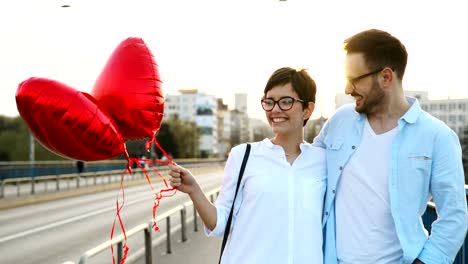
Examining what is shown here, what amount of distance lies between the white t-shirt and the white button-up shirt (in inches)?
6.4

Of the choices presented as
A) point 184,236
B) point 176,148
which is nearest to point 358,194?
point 184,236

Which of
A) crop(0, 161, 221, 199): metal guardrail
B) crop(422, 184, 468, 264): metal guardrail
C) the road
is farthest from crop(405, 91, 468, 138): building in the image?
crop(422, 184, 468, 264): metal guardrail

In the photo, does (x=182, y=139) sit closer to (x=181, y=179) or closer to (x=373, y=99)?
(x=181, y=179)

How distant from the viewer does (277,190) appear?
3055mm

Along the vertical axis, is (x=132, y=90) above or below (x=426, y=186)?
above

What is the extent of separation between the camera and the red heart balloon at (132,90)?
3268mm

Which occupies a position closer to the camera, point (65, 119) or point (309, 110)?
point (65, 119)

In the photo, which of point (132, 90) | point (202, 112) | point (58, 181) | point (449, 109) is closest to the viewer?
point (132, 90)

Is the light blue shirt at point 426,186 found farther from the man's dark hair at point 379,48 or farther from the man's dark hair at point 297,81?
the man's dark hair at point 297,81

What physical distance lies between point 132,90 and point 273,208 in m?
0.95

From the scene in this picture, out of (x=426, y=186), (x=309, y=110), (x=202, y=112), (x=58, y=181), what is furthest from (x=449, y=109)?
(x=426, y=186)

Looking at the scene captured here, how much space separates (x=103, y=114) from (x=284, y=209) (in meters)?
0.99

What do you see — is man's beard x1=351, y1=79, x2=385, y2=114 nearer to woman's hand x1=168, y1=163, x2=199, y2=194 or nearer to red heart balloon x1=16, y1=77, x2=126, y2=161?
woman's hand x1=168, y1=163, x2=199, y2=194

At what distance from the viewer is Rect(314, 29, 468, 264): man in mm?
2838
